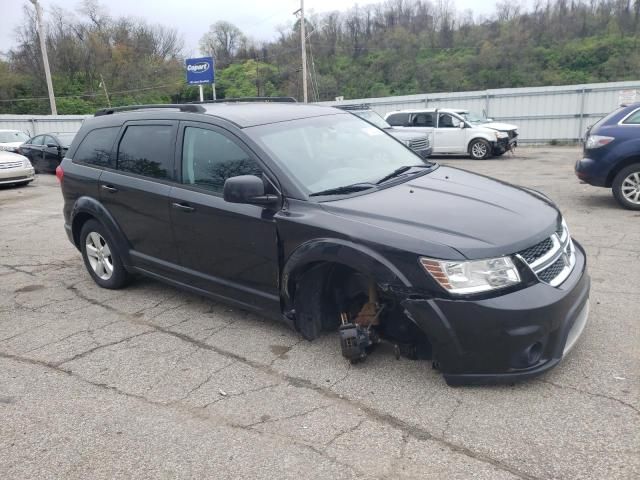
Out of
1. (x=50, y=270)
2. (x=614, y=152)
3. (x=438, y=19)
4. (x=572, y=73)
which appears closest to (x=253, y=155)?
(x=50, y=270)

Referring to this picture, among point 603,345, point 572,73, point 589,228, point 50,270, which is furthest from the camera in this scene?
point 572,73

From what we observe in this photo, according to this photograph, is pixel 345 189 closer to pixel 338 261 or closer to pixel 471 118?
pixel 338 261

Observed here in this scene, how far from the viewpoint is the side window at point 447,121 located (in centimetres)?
1723

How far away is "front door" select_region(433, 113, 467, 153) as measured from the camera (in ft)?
56.2

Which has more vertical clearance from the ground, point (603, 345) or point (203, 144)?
point (203, 144)

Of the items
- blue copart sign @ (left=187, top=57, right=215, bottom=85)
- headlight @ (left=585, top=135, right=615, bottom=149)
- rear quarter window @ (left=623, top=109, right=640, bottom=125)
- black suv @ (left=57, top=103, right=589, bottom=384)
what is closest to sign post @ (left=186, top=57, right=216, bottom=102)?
blue copart sign @ (left=187, top=57, right=215, bottom=85)

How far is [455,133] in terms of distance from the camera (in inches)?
675

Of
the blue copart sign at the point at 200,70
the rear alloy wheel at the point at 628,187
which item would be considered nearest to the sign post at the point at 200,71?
the blue copart sign at the point at 200,70

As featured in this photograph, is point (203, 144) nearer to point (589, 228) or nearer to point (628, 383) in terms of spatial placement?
point (628, 383)

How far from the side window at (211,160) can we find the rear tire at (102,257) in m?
1.43

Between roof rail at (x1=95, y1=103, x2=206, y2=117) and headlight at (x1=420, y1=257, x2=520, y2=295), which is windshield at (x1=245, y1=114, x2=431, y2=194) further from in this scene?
headlight at (x1=420, y1=257, x2=520, y2=295)

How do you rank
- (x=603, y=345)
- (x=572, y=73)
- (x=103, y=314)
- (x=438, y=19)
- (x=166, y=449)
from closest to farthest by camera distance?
(x=166, y=449) < (x=603, y=345) < (x=103, y=314) < (x=572, y=73) < (x=438, y=19)

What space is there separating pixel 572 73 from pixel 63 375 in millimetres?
58961

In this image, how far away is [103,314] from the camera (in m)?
4.83
